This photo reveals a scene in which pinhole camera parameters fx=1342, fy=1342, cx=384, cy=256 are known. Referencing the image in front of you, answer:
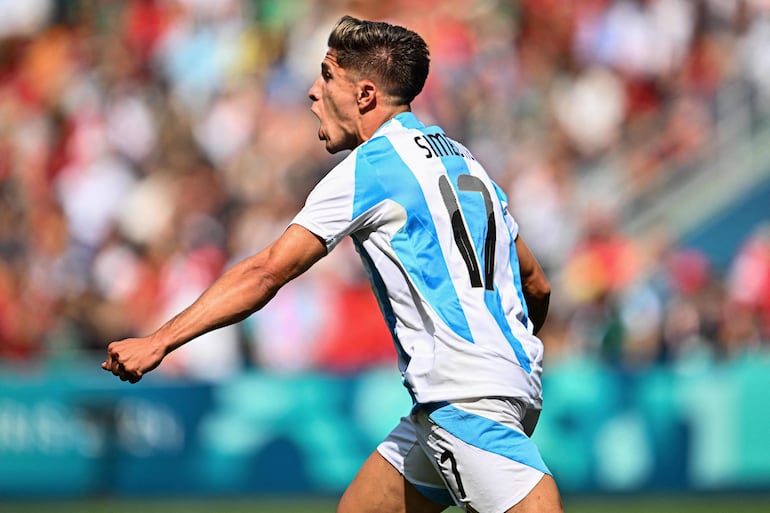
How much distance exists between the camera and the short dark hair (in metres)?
5.01

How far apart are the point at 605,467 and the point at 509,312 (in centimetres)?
665

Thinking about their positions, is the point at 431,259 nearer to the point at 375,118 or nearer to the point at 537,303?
the point at 375,118

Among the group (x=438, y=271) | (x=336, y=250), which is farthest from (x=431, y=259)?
(x=336, y=250)

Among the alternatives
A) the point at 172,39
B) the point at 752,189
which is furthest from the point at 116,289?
the point at 752,189

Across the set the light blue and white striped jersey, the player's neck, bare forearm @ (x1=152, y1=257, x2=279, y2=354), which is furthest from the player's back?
bare forearm @ (x1=152, y1=257, x2=279, y2=354)

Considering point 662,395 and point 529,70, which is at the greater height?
point 529,70

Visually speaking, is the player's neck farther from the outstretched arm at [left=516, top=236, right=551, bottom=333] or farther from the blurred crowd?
the blurred crowd

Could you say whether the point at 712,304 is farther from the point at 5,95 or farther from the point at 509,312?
the point at 5,95

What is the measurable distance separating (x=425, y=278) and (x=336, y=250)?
8.01 meters

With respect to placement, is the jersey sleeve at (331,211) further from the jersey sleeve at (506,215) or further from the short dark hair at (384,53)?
the jersey sleeve at (506,215)

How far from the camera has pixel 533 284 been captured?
558cm

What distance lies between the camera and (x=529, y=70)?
15.0 metres

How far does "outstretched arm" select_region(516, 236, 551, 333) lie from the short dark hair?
82 centimetres

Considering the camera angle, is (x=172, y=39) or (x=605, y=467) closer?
(x=605, y=467)
